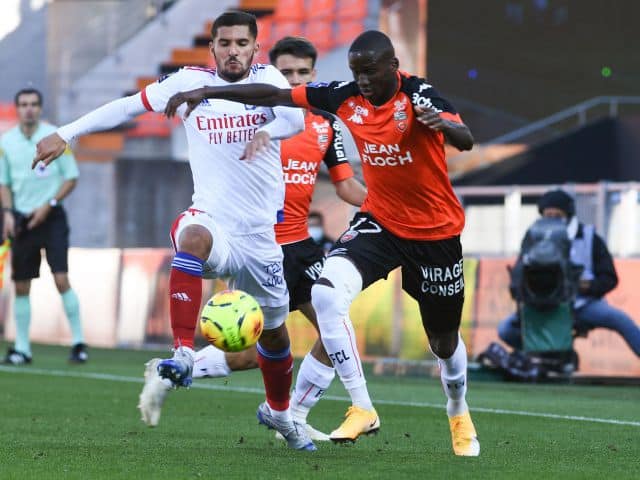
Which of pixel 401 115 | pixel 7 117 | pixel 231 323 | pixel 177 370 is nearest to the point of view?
pixel 177 370

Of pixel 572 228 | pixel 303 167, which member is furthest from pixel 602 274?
pixel 303 167

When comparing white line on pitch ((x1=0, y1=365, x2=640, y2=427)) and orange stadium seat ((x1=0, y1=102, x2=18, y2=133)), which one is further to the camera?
orange stadium seat ((x1=0, y1=102, x2=18, y2=133))

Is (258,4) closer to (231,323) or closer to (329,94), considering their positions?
(329,94)

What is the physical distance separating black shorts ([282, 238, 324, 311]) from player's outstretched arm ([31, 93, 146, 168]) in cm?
196

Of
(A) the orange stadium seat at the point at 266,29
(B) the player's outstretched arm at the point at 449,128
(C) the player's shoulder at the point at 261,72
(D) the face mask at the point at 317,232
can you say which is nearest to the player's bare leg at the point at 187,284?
(C) the player's shoulder at the point at 261,72

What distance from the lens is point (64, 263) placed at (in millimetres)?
14297

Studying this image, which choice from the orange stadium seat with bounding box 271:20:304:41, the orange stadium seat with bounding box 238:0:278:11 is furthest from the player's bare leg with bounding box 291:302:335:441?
the orange stadium seat with bounding box 238:0:278:11

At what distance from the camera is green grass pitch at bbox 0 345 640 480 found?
6.38 metres

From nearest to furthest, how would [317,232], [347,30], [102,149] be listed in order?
1. [317,232]
2. [347,30]
3. [102,149]

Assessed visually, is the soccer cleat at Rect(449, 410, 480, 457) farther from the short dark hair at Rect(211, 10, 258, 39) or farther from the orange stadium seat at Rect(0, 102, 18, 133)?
the orange stadium seat at Rect(0, 102, 18, 133)

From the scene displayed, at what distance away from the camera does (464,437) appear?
7309 millimetres

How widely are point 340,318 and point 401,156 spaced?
2.70 ft

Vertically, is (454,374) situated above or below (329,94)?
below

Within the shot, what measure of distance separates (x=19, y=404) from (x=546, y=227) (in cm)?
559
